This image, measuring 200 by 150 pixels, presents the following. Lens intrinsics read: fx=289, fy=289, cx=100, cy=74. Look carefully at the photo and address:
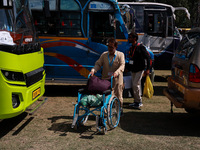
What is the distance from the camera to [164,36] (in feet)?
42.5

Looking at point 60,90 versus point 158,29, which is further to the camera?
point 158,29

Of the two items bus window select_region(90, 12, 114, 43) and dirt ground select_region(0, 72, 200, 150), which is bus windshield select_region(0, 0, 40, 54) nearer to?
dirt ground select_region(0, 72, 200, 150)

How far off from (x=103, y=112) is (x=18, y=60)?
1782mm

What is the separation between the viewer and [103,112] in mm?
5258

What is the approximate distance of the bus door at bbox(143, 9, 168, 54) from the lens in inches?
511

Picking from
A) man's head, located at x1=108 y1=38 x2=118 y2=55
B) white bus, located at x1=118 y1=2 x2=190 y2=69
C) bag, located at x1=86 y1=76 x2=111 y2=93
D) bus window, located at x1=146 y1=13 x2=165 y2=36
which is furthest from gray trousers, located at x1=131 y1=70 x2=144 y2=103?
bus window, located at x1=146 y1=13 x2=165 y2=36

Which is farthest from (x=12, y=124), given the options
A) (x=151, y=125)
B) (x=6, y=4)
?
(x=151, y=125)

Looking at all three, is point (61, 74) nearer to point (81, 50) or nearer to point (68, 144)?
point (81, 50)

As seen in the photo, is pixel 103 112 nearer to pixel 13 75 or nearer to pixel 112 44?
pixel 112 44

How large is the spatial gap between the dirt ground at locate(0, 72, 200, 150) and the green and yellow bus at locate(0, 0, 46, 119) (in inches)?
23.2

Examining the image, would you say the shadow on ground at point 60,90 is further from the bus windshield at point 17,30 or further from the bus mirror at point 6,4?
the bus mirror at point 6,4

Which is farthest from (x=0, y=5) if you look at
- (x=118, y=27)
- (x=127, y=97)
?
(x=127, y=97)

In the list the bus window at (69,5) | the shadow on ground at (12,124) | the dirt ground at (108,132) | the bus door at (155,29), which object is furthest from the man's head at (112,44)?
the bus door at (155,29)

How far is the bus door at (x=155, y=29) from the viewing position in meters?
13.0
